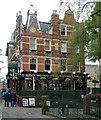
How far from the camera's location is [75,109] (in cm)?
1336

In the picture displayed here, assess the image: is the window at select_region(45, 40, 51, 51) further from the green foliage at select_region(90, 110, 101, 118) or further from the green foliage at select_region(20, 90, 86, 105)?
the green foliage at select_region(90, 110, 101, 118)

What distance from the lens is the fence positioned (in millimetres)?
11789

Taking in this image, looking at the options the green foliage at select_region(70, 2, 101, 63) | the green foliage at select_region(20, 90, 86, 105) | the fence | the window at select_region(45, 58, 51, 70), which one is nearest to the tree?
the green foliage at select_region(70, 2, 101, 63)

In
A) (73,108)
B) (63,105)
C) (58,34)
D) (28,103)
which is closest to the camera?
(73,108)

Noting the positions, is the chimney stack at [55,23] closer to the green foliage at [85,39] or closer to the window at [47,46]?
the window at [47,46]

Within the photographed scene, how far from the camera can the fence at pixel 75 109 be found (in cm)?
1179

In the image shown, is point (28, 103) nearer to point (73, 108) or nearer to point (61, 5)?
point (73, 108)

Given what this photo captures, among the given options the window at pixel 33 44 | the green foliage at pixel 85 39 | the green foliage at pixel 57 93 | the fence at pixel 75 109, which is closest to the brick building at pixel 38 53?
the window at pixel 33 44

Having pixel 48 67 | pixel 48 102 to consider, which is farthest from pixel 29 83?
pixel 48 102

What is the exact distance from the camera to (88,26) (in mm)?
12148

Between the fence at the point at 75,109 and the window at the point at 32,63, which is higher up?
the window at the point at 32,63

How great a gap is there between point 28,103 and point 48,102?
6649mm

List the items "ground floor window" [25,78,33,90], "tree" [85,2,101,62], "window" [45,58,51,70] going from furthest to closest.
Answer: "window" [45,58,51,70] → "ground floor window" [25,78,33,90] → "tree" [85,2,101,62]

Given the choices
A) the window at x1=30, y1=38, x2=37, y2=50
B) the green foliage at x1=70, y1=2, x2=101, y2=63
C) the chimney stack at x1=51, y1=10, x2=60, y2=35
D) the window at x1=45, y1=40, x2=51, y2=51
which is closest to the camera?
the green foliage at x1=70, y1=2, x2=101, y2=63
